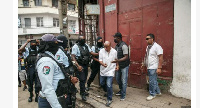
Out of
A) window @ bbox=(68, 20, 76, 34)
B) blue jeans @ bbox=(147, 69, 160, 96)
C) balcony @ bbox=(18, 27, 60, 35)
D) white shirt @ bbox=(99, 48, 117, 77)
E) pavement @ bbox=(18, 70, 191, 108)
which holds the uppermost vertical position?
window @ bbox=(68, 20, 76, 34)

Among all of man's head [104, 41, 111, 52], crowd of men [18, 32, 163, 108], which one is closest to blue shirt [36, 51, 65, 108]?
crowd of men [18, 32, 163, 108]

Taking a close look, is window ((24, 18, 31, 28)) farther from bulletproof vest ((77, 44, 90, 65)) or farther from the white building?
bulletproof vest ((77, 44, 90, 65))

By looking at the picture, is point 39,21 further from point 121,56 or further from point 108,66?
point 108,66

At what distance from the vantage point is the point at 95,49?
190 inches

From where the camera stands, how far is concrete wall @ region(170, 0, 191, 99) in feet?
11.5

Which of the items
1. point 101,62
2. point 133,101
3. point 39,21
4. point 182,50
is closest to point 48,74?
point 101,62

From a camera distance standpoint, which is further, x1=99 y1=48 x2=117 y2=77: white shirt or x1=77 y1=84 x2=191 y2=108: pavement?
x1=99 y1=48 x2=117 y2=77: white shirt

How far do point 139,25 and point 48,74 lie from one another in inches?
151

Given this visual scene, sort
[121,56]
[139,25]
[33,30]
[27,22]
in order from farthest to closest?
1. [27,22]
2. [33,30]
3. [139,25]
4. [121,56]

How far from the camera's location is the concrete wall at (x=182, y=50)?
3494 mm

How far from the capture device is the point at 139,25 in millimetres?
4625

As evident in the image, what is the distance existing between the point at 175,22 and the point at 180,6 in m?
0.43

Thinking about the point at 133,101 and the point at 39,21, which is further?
the point at 39,21

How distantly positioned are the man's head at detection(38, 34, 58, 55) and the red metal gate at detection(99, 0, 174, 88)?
3.32m
